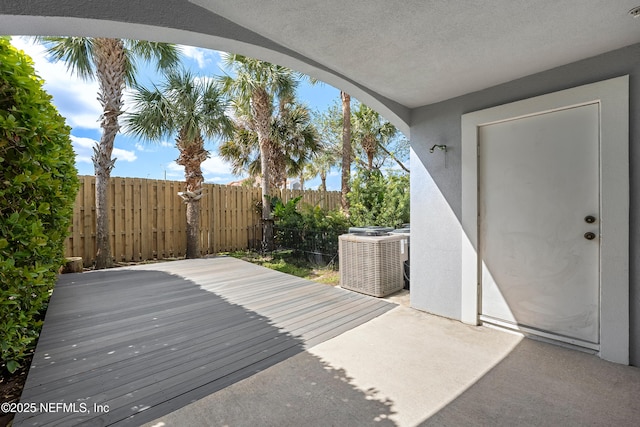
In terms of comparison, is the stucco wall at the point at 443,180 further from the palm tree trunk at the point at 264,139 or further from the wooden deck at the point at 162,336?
the palm tree trunk at the point at 264,139

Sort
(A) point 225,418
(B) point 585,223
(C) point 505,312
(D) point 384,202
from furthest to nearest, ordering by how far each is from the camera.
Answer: (D) point 384,202 → (C) point 505,312 → (B) point 585,223 → (A) point 225,418

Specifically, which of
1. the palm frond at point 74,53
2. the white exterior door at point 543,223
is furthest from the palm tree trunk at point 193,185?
the white exterior door at point 543,223

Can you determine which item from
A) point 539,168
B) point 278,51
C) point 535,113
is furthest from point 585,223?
point 278,51

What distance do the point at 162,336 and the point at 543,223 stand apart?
3924 mm

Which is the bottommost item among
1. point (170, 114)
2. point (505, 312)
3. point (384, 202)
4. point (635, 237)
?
point (505, 312)

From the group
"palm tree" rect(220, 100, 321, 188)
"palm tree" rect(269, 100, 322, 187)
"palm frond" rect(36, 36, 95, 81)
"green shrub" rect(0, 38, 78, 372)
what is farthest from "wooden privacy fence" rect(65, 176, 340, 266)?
"green shrub" rect(0, 38, 78, 372)

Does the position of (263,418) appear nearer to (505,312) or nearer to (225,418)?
(225,418)

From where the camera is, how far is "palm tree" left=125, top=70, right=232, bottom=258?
7.16 meters

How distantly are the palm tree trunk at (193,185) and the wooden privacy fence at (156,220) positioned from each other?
0.45 meters

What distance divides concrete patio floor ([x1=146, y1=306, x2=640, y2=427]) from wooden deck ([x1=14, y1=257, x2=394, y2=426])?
232 millimetres

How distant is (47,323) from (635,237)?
5677mm

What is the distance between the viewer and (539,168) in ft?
9.54

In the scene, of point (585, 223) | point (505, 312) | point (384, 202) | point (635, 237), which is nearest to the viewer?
point (635, 237)

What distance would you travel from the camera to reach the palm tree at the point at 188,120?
716 centimetres
